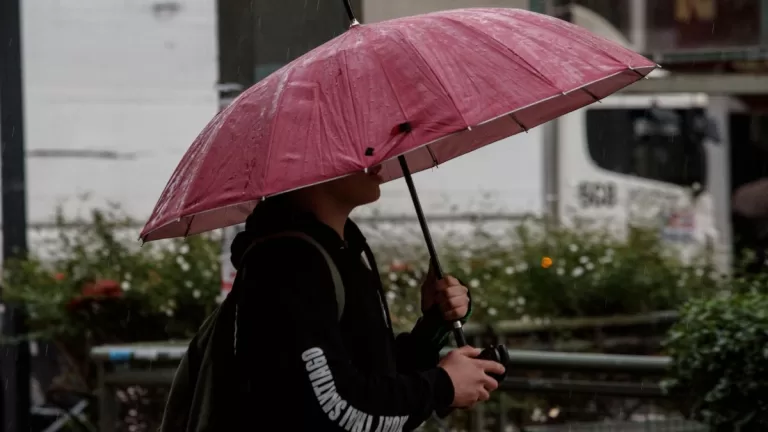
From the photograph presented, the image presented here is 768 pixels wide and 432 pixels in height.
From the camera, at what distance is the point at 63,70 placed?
30.6 feet

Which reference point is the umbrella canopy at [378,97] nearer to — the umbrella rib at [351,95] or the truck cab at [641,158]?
the umbrella rib at [351,95]

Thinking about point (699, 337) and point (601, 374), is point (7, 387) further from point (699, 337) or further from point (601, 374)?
point (699, 337)

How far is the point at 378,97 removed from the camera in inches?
101

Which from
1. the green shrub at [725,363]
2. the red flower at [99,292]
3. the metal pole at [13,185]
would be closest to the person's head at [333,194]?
the green shrub at [725,363]

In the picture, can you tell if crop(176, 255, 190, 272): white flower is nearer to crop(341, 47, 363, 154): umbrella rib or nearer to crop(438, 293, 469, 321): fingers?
crop(438, 293, 469, 321): fingers

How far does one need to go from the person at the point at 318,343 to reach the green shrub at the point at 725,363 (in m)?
1.88

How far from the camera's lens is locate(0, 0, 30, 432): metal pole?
7.43m

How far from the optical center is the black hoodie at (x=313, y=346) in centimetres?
244

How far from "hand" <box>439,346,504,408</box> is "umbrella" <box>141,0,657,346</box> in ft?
0.59

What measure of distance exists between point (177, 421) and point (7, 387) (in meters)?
5.24

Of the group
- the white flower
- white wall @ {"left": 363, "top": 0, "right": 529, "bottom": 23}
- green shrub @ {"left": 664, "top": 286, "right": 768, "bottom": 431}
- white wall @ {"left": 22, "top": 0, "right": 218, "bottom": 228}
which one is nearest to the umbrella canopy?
green shrub @ {"left": 664, "top": 286, "right": 768, "bottom": 431}

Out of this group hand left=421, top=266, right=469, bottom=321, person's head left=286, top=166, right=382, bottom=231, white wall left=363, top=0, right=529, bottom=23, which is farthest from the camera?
white wall left=363, top=0, right=529, bottom=23

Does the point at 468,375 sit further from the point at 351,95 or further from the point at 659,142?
the point at 659,142

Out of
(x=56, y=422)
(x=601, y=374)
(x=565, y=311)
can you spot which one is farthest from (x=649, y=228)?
→ (x=56, y=422)
